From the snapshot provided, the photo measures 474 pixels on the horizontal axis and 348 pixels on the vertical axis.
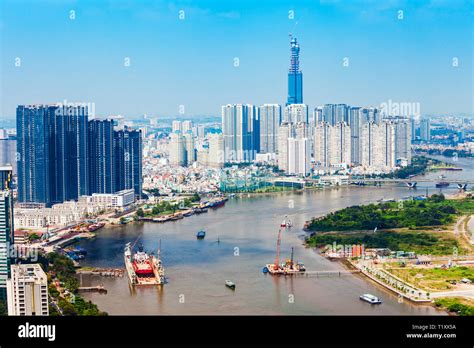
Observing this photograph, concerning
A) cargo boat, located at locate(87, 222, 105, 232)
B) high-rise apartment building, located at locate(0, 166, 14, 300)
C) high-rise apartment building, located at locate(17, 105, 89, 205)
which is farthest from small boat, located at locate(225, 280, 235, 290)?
high-rise apartment building, located at locate(17, 105, 89, 205)

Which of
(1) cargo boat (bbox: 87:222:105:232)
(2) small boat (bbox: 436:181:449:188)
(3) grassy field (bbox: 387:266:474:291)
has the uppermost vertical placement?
(2) small boat (bbox: 436:181:449:188)

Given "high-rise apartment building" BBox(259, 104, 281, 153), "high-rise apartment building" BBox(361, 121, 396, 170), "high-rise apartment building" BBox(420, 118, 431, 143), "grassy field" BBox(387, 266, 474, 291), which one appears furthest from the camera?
"high-rise apartment building" BBox(420, 118, 431, 143)

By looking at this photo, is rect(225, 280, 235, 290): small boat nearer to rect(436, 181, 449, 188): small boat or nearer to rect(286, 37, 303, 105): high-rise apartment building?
rect(436, 181, 449, 188): small boat

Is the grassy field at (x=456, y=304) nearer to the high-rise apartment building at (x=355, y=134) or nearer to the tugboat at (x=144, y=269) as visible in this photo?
the tugboat at (x=144, y=269)

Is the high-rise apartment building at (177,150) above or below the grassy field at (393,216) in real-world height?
above

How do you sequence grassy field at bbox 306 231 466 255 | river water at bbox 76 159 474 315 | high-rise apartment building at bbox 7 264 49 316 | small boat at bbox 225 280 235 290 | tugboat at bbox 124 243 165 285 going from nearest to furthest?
high-rise apartment building at bbox 7 264 49 316, river water at bbox 76 159 474 315, small boat at bbox 225 280 235 290, tugboat at bbox 124 243 165 285, grassy field at bbox 306 231 466 255

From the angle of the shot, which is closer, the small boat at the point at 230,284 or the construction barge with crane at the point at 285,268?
the small boat at the point at 230,284

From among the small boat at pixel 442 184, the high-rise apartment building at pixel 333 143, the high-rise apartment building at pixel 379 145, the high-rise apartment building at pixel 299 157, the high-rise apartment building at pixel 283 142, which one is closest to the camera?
the small boat at pixel 442 184

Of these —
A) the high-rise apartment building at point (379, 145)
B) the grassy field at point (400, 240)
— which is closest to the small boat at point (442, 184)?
the high-rise apartment building at point (379, 145)
